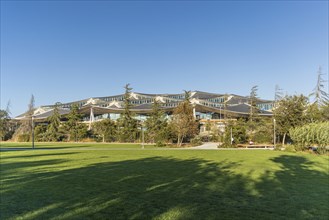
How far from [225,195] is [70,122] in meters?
47.3

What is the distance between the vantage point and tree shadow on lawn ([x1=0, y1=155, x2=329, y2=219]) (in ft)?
16.0

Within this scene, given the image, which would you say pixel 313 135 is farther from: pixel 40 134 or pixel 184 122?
pixel 40 134

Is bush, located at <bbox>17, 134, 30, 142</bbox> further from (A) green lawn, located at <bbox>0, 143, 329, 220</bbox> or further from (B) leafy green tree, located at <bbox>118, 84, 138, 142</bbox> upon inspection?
(A) green lawn, located at <bbox>0, 143, 329, 220</bbox>

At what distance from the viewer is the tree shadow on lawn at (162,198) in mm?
4875

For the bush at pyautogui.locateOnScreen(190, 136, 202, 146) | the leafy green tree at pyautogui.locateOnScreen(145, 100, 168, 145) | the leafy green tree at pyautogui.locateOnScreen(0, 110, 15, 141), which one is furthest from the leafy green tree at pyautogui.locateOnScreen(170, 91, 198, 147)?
the leafy green tree at pyautogui.locateOnScreen(0, 110, 15, 141)

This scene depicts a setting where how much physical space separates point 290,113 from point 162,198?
31.7 m

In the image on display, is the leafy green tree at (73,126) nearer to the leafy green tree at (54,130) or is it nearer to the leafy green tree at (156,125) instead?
the leafy green tree at (54,130)

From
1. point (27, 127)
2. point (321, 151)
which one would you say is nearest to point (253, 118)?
point (321, 151)

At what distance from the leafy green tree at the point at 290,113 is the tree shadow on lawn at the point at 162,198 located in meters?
26.7

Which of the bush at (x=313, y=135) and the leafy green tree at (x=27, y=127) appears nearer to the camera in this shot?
the bush at (x=313, y=135)

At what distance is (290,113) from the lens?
3375 centimetres

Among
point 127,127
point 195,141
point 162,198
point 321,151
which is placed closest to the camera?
point 162,198

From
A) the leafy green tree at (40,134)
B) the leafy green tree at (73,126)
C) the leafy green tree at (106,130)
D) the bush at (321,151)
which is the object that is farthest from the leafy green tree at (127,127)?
the bush at (321,151)

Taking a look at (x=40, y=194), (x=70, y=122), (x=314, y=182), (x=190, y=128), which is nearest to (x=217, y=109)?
(x=190, y=128)
